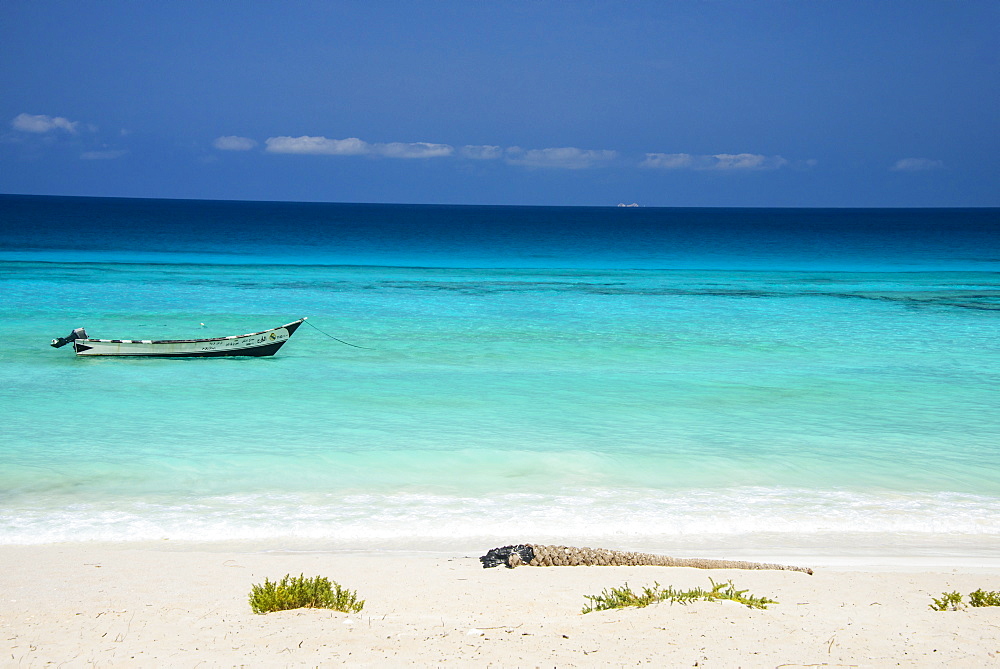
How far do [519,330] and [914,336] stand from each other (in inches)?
430

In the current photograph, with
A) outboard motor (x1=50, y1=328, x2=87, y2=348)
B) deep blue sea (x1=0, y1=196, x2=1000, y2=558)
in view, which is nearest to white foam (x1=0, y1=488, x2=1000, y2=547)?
deep blue sea (x1=0, y1=196, x2=1000, y2=558)

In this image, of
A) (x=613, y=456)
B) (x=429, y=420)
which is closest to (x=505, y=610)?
(x=613, y=456)

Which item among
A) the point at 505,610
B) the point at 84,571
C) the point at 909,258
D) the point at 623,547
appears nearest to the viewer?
the point at 505,610

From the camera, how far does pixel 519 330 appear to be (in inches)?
930

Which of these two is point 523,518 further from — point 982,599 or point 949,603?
point 982,599

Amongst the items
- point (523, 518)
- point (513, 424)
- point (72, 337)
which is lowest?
point (523, 518)

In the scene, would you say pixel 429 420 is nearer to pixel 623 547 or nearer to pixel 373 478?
pixel 373 478

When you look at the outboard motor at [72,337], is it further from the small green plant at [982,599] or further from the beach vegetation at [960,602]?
the small green plant at [982,599]

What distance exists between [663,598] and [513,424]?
7.29 metres

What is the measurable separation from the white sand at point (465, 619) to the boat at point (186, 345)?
11.2 m

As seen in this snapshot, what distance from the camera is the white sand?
16.4 feet

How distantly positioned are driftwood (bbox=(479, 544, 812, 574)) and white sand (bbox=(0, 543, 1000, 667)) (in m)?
0.17

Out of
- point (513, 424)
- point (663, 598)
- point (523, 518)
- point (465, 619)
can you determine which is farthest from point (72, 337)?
point (663, 598)

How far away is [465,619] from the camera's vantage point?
5.77 meters
